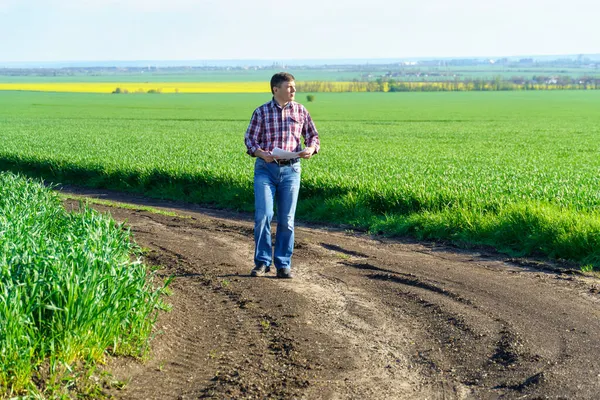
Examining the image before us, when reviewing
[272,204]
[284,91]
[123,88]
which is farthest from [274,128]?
[123,88]

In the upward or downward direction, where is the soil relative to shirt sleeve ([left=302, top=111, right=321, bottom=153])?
downward

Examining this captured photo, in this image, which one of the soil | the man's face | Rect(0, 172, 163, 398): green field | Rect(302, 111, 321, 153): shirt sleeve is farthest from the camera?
Rect(302, 111, 321, 153): shirt sleeve

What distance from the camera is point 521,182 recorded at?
52.0ft

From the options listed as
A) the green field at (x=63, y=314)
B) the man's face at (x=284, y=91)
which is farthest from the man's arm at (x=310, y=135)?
the green field at (x=63, y=314)

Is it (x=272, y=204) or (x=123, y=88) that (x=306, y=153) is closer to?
(x=272, y=204)

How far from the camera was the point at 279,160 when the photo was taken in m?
8.98

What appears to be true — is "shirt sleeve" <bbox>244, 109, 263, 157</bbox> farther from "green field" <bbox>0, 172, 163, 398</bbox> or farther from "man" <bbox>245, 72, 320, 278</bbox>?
"green field" <bbox>0, 172, 163, 398</bbox>

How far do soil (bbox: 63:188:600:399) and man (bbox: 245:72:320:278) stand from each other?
0.34 m

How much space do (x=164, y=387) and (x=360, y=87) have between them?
13702 cm

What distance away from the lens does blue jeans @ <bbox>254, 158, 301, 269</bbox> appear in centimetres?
903

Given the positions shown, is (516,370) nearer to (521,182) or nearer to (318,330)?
(318,330)

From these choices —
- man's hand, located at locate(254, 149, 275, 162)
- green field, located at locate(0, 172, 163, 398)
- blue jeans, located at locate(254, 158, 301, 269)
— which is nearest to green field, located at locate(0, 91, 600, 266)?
blue jeans, located at locate(254, 158, 301, 269)

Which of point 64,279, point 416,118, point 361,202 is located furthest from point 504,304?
point 416,118

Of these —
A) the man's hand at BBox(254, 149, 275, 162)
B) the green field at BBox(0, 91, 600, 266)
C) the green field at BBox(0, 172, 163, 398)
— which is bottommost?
the green field at BBox(0, 91, 600, 266)
